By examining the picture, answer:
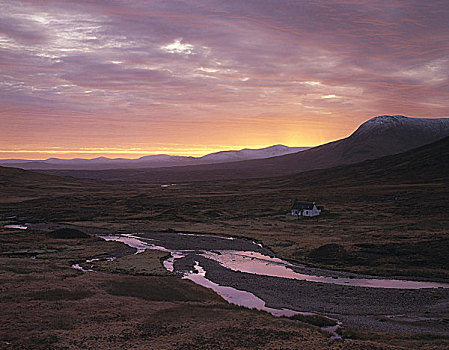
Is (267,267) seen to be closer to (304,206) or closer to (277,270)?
(277,270)

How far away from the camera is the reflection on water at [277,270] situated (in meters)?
46.2

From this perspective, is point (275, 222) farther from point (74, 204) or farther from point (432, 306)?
point (74, 204)

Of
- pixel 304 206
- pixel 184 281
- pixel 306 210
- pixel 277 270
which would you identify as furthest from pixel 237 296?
pixel 304 206

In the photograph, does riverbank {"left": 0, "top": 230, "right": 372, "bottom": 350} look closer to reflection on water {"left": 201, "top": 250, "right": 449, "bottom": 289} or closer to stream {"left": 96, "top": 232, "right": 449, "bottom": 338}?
stream {"left": 96, "top": 232, "right": 449, "bottom": 338}

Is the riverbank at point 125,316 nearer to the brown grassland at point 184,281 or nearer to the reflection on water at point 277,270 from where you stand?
the brown grassland at point 184,281

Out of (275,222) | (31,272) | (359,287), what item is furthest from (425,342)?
(275,222)

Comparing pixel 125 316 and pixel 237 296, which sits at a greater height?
pixel 125 316

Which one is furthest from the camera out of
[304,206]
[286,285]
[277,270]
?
[304,206]

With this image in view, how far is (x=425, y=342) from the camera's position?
27.4m

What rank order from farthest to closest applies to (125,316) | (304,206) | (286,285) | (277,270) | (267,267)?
(304,206), (267,267), (277,270), (286,285), (125,316)

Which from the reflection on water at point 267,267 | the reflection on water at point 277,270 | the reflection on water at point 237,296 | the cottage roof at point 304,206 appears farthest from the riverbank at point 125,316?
the cottage roof at point 304,206

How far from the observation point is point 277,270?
53.2 meters

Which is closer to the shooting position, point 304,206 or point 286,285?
point 286,285

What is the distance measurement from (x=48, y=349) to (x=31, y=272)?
993 inches
